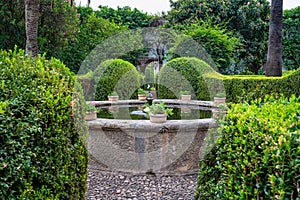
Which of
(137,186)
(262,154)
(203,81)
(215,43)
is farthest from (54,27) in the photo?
(262,154)

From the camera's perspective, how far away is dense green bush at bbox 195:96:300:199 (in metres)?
1.43

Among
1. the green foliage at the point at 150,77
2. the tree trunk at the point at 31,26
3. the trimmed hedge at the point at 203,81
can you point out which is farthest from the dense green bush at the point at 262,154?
the green foliage at the point at 150,77

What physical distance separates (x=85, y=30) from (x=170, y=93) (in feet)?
21.4

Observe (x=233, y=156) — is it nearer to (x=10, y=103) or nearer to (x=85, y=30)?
(x=10, y=103)

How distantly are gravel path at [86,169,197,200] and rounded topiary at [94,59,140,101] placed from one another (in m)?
4.40

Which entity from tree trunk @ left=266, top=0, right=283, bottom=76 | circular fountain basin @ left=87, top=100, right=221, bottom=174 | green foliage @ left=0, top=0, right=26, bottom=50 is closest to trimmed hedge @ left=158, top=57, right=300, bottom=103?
tree trunk @ left=266, top=0, right=283, bottom=76

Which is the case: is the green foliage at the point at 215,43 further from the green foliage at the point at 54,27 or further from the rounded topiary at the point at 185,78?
the green foliage at the point at 54,27

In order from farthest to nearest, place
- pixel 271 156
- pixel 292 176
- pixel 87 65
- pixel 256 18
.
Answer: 1. pixel 256 18
2. pixel 87 65
3. pixel 271 156
4. pixel 292 176

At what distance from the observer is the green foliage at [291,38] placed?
15812mm

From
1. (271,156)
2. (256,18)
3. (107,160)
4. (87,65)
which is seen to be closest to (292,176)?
(271,156)

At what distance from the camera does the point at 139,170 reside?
4488 mm

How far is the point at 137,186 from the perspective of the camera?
4035 millimetres

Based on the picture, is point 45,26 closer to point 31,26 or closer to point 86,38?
point 86,38

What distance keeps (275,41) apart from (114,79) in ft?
15.9
